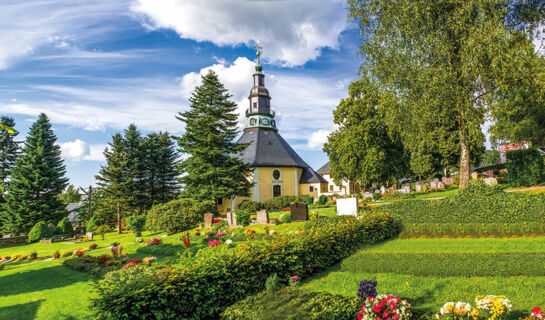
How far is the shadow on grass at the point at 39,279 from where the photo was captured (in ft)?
30.2

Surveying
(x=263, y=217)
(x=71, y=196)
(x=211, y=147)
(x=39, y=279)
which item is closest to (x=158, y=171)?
(x=211, y=147)

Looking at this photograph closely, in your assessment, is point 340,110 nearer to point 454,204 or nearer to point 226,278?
point 454,204

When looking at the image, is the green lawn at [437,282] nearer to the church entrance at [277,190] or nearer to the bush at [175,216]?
the bush at [175,216]

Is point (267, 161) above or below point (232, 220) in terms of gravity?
above

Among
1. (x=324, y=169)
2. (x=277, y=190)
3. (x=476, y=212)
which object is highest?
(x=324, y=169)

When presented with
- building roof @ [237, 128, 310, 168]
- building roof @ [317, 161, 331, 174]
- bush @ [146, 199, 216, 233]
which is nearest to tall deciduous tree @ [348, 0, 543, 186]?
Result: bush @ [146, 199, 216, 233]

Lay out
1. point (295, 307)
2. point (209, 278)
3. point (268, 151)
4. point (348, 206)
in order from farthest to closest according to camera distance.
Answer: point (268, 151) → point (348, 206) → point (209, 278) → point (295, 307)

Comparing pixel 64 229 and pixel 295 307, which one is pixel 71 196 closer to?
pixel 64 229

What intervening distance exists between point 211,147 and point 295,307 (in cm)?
2402

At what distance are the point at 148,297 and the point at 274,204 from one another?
85.3 ft

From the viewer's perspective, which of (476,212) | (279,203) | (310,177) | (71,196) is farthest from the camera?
(71,196)

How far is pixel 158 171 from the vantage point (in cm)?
3512

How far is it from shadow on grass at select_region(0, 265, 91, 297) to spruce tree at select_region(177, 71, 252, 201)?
14.7 m

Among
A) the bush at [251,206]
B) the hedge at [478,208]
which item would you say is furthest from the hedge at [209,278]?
the bush at [251,206]
